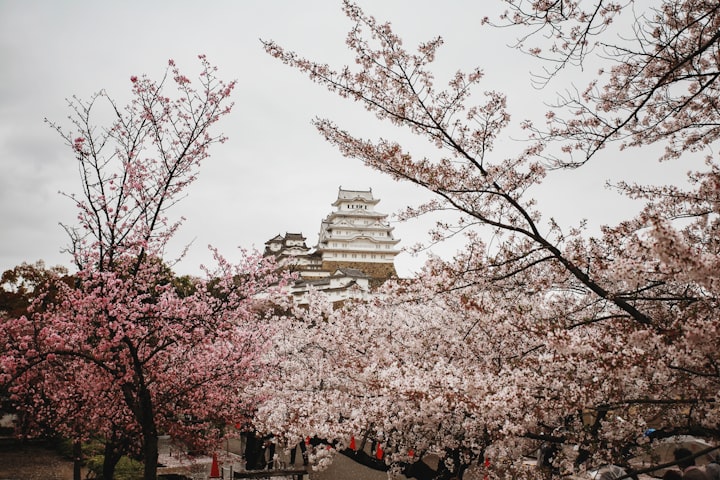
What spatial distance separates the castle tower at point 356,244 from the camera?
5756cm

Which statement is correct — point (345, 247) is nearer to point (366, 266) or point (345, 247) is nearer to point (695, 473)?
point (366, 266)

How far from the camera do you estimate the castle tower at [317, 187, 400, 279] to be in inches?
2266

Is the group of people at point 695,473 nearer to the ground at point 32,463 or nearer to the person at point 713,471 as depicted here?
the person at point 713,471

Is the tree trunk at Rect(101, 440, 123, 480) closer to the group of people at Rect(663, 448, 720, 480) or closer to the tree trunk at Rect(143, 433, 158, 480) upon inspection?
the tree trunk at Rect(143, 433, 158, 480)

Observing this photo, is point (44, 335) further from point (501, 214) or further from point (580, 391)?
point (580, 391)

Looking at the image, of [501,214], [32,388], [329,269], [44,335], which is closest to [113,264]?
[44,335]

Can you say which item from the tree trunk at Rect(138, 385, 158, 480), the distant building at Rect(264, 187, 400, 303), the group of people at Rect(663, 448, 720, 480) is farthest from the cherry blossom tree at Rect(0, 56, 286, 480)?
the distant building at Rect(264, 187, 400, 303)

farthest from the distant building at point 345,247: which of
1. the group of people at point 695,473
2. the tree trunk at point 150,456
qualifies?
the group of people at point 695,473

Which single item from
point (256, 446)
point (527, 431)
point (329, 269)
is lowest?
point (256, 446)

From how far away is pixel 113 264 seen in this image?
6711 millimetres

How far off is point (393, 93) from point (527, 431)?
3.70 metres

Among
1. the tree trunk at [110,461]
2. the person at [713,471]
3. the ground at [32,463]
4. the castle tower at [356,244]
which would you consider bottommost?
the ground at [32,463]

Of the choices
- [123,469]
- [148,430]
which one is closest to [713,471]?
[148,430]

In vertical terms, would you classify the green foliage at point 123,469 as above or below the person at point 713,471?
below
